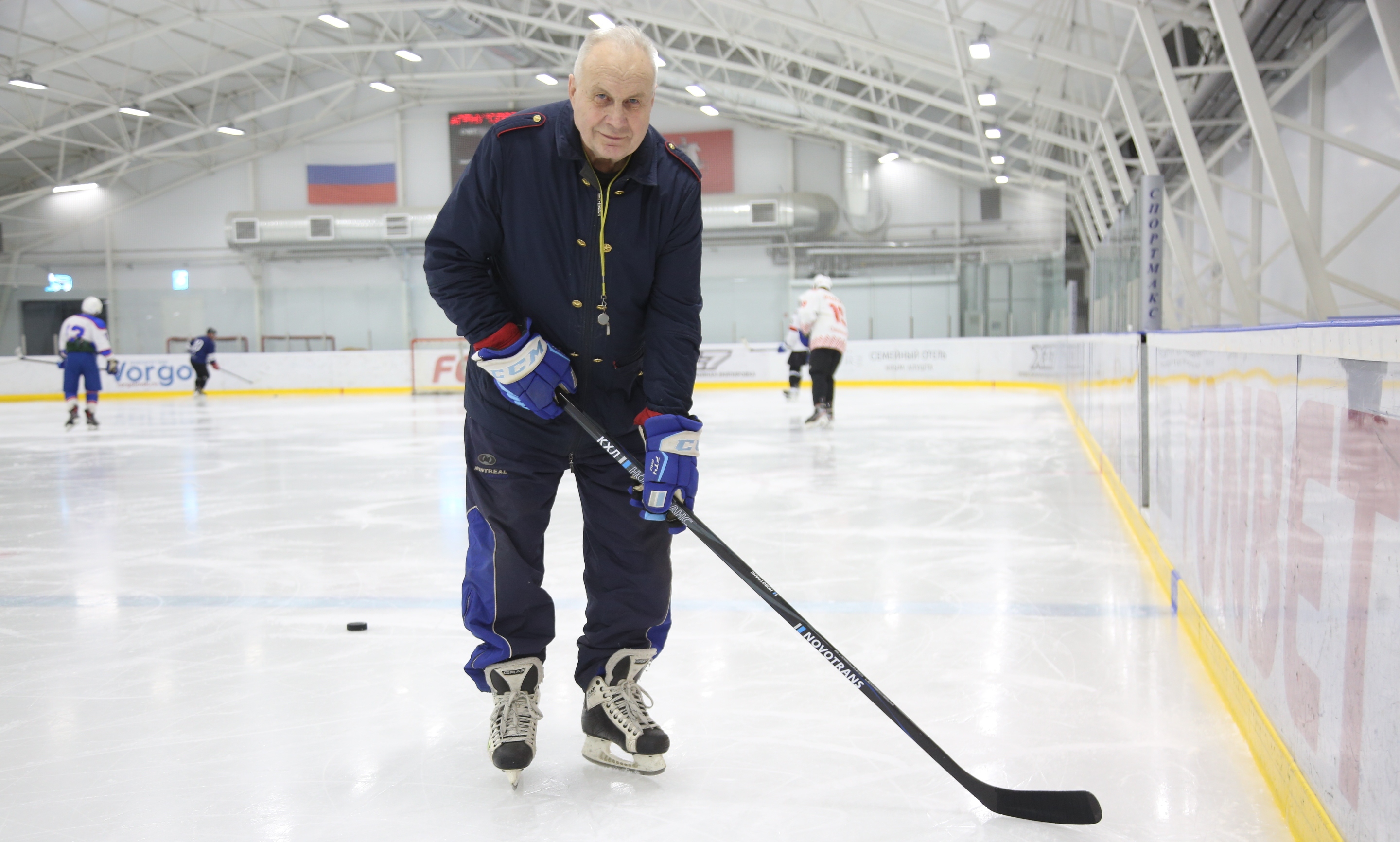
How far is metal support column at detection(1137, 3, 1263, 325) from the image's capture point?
764cm

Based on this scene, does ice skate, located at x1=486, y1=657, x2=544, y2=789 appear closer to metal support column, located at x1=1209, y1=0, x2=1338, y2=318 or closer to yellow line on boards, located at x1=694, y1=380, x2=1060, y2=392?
metal support column, located at x1=1209, y1=0, x2=1338, y2=318

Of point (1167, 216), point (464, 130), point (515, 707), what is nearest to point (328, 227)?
point (464, 130)

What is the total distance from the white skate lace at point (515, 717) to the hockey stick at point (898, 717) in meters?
0.43

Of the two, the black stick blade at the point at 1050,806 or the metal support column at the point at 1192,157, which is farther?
the metal support column at the point at 1192,157

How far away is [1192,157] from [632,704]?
7.84 m

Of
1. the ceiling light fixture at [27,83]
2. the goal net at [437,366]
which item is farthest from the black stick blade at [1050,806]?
the ceiling light fixture at [27,83]

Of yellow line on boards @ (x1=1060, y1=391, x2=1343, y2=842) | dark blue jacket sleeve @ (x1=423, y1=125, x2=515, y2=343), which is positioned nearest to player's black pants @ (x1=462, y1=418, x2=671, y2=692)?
dark blue jacket sleeve @ (x1=423, y1=125, x2=515, y2=343)

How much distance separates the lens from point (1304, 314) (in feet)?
25.8

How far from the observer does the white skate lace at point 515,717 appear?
5.81ft

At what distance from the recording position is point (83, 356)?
10195 mm

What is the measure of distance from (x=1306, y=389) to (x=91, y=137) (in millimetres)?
23184

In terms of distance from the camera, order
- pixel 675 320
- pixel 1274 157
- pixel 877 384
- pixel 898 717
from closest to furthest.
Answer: pixel 898 717, pixel 675 320, pixel 1274 157, pixel 877 384

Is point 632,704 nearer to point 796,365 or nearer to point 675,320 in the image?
point 675,320

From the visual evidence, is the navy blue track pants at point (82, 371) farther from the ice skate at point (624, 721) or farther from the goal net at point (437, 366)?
the ice skate at point (624, 721)
